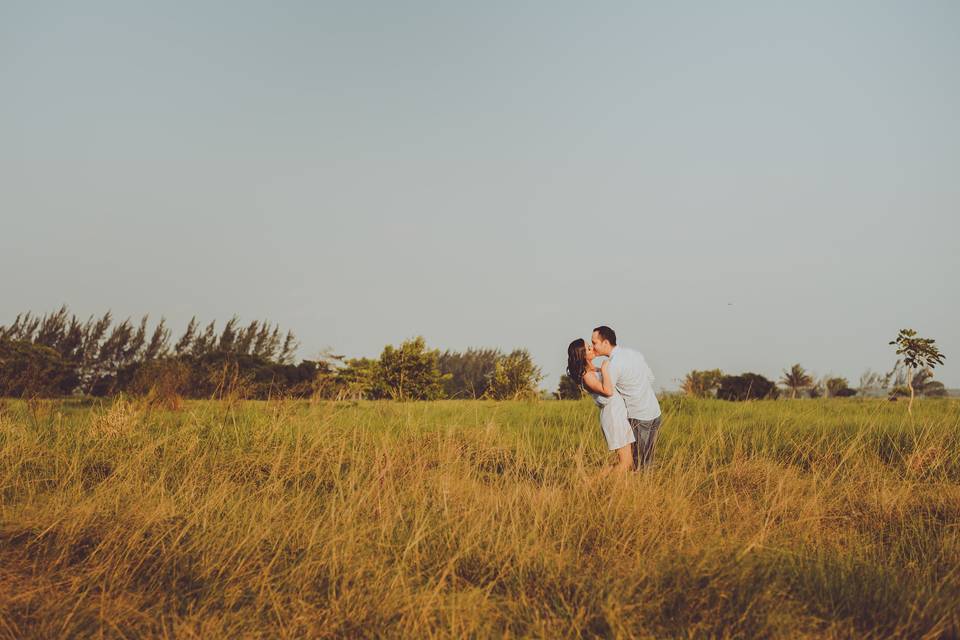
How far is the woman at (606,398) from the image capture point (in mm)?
5465

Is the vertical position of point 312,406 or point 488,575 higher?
point 312,406

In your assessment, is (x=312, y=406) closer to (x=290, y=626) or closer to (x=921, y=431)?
(x=290, y=626)

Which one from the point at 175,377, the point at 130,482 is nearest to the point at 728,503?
the point at 130,482

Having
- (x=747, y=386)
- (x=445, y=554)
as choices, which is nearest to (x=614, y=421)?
(x=445, y=554)

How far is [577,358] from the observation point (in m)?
5.64

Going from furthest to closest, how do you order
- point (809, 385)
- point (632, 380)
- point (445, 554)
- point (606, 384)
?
point (809, 385) → point (632, 380) → point (606, 384) → point (445, 554)

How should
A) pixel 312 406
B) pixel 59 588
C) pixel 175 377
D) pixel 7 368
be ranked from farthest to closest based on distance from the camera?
pixel 175 377 < pixel 7 368 < pixel 312 406 < pixel 59 588

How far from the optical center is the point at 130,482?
445 cm

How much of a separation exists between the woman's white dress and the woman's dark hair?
0.44 ft

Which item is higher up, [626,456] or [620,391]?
[620,391]

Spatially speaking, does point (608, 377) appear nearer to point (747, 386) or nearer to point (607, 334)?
point (607, 334)

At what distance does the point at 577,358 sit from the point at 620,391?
56 centimetres

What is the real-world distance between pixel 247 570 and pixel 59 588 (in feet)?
3.02

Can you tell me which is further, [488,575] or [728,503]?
[728,503]
